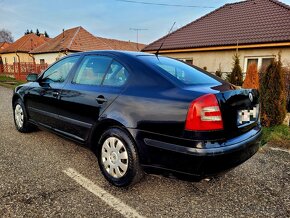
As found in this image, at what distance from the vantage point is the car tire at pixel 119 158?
2795 mm

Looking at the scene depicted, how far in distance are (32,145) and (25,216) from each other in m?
2.18

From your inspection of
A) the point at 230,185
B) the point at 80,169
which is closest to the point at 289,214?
the point at 230,185

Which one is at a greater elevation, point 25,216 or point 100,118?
point 100,118

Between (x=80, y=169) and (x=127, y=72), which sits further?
(x=80, y=169)

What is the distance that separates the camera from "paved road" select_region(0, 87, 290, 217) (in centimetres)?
255

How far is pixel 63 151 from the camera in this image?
4.14 meters

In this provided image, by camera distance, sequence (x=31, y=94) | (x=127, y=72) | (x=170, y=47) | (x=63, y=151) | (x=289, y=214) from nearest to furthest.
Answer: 1. (x=289, y=214)
2. (x=127, y=72)
3. (x=63, y=151)
4. (x=31, y=94)
5. (x=170, y=47)

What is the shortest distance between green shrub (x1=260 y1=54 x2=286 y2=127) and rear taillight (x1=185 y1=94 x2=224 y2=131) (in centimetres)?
456

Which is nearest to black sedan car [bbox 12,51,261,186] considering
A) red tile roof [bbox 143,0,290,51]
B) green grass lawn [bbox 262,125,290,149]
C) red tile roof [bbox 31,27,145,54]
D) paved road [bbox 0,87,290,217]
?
paved road [bbox 0,87,290,217]

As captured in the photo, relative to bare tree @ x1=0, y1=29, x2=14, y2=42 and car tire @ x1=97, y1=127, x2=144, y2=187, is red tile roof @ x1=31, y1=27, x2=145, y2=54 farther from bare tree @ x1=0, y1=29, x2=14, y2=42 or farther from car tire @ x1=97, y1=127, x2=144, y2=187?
bare tree @ x1=0, y1=29, x2=14, y2=42

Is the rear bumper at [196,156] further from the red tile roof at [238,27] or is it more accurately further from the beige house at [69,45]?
the beige house at [69,45]

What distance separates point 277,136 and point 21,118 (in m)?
5.17

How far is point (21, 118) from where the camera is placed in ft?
16.5

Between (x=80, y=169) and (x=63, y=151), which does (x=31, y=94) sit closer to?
(x=63, y=151)
